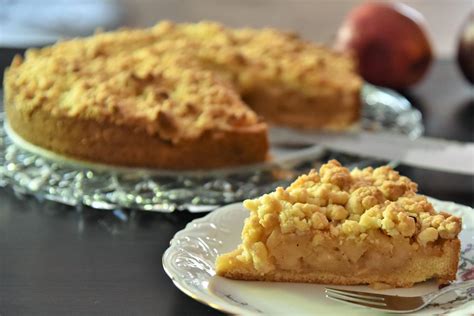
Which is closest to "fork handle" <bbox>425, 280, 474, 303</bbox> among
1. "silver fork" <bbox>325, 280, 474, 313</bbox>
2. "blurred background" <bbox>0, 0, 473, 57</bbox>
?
"silver fork" <bbox>325, 280, 474, 313</bbox>

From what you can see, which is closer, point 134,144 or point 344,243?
point 344,243

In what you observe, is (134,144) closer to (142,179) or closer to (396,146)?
(142,179)

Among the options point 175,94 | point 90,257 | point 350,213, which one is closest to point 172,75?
point 175,94

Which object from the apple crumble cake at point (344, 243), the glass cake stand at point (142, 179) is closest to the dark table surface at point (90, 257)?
the glass cake stand at point (142, 179)

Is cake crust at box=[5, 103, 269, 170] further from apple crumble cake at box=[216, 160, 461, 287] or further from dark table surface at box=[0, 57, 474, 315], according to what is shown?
apple crumble cake at box=[216, 160, 461, 287]

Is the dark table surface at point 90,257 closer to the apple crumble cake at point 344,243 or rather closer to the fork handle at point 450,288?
the apple crumble cake at point 344,243

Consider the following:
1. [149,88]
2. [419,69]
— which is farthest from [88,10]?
[149,88]

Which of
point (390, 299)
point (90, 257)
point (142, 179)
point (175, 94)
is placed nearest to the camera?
point (390, 299)
